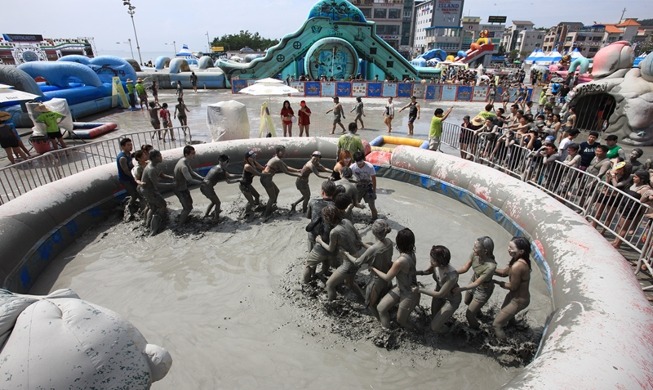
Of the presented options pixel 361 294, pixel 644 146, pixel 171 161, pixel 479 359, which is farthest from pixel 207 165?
pixel 644 146

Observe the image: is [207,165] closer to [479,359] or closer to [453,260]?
[453,260]

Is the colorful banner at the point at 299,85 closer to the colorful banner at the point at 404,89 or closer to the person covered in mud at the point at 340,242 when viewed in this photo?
the colorful banner at the point at 404,89

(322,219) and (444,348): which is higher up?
(322,219)

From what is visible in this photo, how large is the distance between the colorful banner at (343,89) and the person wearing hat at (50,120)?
52.1 feet

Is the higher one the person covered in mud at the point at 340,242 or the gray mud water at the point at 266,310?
the person covered in mud at the point at 340,242

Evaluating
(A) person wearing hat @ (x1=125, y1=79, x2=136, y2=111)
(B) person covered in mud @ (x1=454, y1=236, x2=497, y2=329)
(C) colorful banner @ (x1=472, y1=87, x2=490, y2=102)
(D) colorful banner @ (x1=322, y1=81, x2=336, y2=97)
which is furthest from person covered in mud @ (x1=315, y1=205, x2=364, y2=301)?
(C) colorful banner @ (x1=472, y1=87, x2=490, y2=102)

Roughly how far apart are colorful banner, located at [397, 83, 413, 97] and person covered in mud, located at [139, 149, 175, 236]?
63.5ft

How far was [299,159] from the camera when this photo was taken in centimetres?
1046

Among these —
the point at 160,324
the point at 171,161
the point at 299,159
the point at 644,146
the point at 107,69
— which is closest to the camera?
the point at 160,324

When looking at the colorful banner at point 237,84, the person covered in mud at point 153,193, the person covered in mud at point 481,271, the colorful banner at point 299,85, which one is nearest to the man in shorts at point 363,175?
the person covered in mud at point 481,271

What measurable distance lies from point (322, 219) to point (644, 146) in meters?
14.4

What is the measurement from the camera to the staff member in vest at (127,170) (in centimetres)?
714

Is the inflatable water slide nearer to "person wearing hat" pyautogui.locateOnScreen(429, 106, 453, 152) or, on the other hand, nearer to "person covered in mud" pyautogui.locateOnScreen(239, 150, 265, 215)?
"person wearing hat" pyautogui.locateOnScreen(429, 106, 453, 152)

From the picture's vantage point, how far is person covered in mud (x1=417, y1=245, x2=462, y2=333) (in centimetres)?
394
